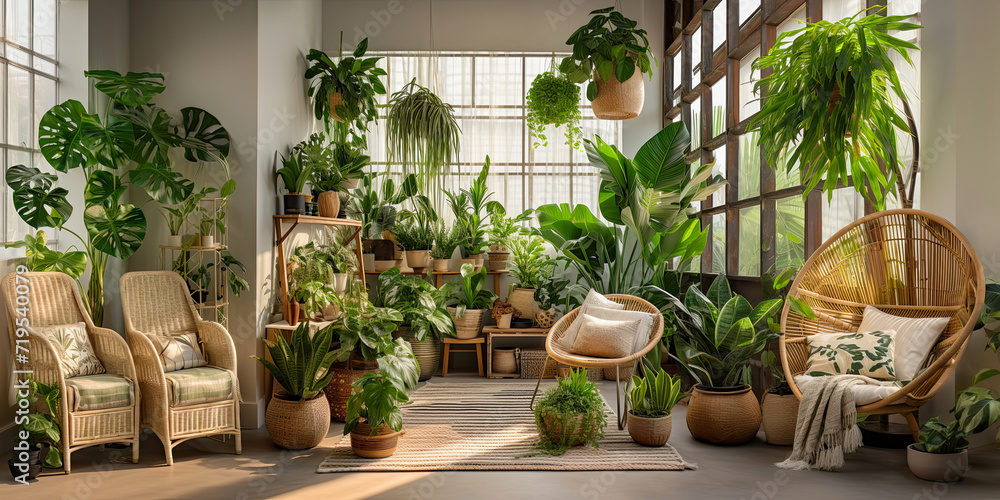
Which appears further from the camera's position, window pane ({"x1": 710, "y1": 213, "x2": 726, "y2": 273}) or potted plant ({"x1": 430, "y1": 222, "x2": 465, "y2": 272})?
potted plant ({"x1": 430, "y1": 222, "x2": 465, "y2": 272})

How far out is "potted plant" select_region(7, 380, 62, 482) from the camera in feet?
10.0

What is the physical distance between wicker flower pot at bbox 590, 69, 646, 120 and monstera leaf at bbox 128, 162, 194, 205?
9.34 feet

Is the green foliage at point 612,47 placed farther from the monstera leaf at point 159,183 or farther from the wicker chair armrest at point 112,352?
the wicker chair armrest at point 112,352

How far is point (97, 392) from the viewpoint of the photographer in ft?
10.6

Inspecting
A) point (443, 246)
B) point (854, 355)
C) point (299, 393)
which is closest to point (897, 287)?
point (854, 355)

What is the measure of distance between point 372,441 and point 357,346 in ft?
3.03

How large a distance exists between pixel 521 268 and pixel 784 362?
2.90m

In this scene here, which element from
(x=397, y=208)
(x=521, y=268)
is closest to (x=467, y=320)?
(x=521, y=268)

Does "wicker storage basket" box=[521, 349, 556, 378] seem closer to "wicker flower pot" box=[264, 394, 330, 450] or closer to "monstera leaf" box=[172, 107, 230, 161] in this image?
"wicker flower pot" box=[264, 394, 330, 450]

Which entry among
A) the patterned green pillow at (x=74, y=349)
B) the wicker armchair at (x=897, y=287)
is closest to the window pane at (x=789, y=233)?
the wicker armchair at (x=897, y=287)

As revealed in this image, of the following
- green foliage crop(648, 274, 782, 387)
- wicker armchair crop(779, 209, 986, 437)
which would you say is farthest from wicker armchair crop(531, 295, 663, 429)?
wicker armchair crop(779, 209, 986, 437)

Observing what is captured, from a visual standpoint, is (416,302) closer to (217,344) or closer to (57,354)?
(217,344)

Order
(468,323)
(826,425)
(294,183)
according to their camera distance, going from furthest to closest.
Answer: (468,323), (294,183), (826,425)

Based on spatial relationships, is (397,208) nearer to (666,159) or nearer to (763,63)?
(666,159)
